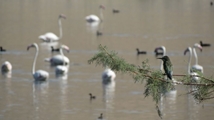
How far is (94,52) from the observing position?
28.7 m

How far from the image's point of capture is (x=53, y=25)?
136ft

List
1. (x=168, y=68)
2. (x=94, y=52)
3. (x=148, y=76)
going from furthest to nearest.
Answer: (x=94, y=52) → (x=168, y=68) → (x=148, y=76)

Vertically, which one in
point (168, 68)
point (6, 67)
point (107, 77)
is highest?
point (6, 67)

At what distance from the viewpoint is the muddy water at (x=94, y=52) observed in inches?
704

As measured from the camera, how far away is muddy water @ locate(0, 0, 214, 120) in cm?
1789

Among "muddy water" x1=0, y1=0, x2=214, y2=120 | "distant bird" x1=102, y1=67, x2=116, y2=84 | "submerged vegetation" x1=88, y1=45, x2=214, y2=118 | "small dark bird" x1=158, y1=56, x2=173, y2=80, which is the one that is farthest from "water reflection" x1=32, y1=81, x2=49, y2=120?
"submerged vegetation" x1=88, y1=45, x2=214, y2=118

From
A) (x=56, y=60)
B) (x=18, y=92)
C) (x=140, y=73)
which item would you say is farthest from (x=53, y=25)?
(x=140, y=73)

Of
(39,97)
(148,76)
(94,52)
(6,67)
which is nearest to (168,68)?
(148,76)

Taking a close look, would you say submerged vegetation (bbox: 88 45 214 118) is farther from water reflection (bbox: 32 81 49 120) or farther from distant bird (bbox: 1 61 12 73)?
distant bird (bbox: 1 61 12 73)

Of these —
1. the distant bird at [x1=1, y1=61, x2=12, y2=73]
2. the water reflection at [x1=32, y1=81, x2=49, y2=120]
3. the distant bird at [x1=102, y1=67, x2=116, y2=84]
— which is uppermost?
the distant bird at [x1=1, y1=61, x2=12, y2=73]

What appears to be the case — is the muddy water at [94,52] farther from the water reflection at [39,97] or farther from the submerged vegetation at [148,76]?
the submerged vegetation at [148,76]

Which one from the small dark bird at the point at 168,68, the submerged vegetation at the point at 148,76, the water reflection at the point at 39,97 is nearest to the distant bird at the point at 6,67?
the water reflection at the point at 39,97

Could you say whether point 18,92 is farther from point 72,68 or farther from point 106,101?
point 72,68

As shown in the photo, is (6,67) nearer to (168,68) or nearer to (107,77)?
(107,77)
